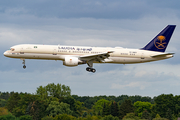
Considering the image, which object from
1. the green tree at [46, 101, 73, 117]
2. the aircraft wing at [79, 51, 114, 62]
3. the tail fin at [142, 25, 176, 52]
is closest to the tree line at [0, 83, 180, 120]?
the green tree at [46, 101, 73, 117]

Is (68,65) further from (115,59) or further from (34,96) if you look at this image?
(34,96)

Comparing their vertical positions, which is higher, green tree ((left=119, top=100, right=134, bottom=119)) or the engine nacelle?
the engine nacelle

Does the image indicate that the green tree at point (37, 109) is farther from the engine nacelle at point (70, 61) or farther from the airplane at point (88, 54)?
the engine nacelle at point (70, 61)

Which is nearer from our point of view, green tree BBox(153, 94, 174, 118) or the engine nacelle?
the engine nacelle

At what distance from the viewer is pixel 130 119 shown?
126750 millimetres

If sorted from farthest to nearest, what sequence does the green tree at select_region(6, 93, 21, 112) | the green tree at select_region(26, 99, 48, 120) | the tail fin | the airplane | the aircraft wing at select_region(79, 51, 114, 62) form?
the green tree at select_region(6, 93, 21, 112), the green tree at select_region(26, 99, 48, 120), the tail fin, the airplane, the aircraft wing at select_region(79, 51, 114, 62)

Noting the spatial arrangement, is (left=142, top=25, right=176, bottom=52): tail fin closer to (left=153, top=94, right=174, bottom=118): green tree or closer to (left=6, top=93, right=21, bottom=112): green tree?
(left=153, top=94, right=174, bottom=118): green tree

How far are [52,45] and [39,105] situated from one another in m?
75.3

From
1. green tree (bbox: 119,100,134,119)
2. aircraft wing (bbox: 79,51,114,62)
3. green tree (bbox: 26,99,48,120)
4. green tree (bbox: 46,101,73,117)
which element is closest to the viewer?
aircraft wing (bbox: 79,51,114,62)

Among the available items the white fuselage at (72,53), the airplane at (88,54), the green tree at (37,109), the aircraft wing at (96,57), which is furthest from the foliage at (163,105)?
the aircraft wing at (96,57)

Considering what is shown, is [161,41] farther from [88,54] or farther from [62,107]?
[62,107]

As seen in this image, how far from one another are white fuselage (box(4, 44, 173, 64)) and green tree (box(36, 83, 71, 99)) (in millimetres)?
81080

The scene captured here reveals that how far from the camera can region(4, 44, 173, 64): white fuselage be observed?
204 ft

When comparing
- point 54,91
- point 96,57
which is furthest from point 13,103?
point 96,57
